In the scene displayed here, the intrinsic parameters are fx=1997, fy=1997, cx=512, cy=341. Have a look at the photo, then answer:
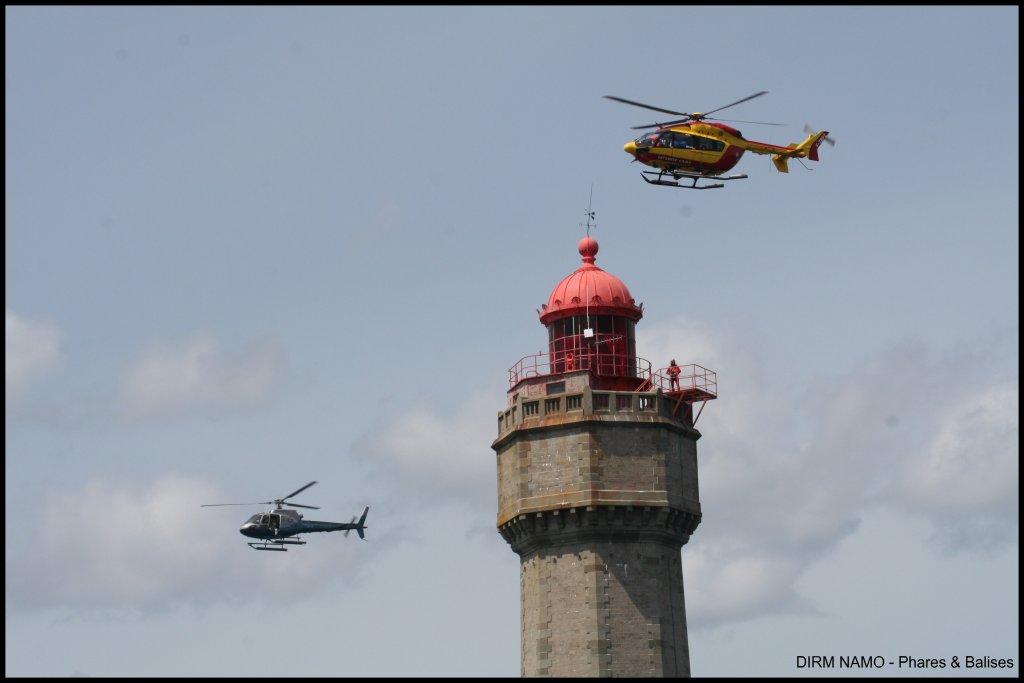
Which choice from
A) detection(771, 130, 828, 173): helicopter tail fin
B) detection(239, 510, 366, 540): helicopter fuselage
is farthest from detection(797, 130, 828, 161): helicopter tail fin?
detection(239, 510, 366, 540): helicopter fuselage

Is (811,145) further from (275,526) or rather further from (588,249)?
(275,526)

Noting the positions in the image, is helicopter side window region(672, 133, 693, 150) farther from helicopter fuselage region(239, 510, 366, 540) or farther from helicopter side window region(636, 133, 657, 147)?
helicopter fuselage region(239, 510, 366, 540)

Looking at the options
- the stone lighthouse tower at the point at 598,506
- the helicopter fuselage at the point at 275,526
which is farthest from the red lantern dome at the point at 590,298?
the helicopter fuselage at the point at 275,526

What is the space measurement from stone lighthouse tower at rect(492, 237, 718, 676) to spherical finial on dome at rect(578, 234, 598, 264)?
2.62 m

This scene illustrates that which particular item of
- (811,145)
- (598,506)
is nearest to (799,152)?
(811,145)

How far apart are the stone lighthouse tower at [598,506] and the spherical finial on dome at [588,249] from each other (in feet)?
8.60

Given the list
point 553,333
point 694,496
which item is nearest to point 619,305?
point 553,333

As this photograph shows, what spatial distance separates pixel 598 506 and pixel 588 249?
12.7m

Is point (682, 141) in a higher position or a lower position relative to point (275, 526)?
higher

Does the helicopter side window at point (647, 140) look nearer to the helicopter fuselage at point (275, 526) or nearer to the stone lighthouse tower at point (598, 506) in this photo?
the stone lighthouse tower at point (598, 506)

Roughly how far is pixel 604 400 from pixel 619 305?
4.89m

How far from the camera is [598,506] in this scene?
3233 inches

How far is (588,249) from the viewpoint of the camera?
88688mm

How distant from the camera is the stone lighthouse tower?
8169 centimetres
